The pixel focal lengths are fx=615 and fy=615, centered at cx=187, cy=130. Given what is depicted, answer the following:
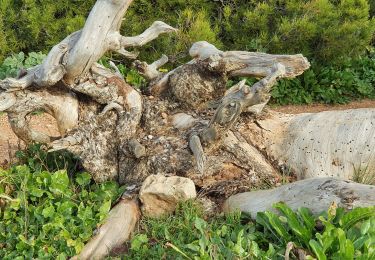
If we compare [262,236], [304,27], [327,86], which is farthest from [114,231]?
[327,86]

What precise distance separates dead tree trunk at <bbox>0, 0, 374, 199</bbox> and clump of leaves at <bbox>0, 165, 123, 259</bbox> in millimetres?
225

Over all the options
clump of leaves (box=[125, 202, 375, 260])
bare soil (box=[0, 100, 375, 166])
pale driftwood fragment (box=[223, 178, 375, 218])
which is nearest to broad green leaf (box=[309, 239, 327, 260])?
clump of leaves (box=[125, 202, 375, 260])

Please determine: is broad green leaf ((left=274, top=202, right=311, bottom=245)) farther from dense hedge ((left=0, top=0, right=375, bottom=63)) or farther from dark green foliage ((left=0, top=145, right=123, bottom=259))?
dense hedge ((left=0, top=0, right=375, bottom=63))

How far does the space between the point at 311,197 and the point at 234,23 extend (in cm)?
494

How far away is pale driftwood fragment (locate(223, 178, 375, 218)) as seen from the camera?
11.5 ft

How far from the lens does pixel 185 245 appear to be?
342 cm

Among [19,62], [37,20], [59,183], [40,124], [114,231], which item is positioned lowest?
[40,124]

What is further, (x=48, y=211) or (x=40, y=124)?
(x=40, y=124)

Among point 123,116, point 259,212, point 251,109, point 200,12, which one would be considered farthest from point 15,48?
point 259,212

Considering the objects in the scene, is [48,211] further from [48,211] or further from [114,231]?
[114,231]

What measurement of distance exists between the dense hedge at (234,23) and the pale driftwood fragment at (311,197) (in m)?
3.85

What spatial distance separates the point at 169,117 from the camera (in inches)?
180

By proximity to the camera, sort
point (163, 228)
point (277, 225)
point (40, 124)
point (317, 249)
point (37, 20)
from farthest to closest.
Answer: point (37, 20), point (40, 124), point (163, 228), point (277, 225), point (317, 249)

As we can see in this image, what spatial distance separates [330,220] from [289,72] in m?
1.21
